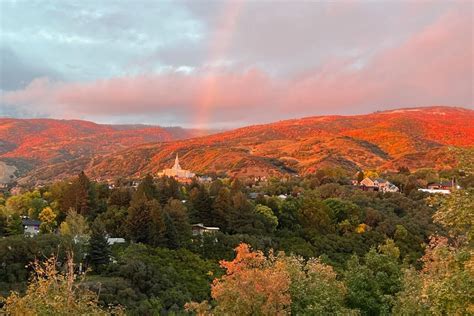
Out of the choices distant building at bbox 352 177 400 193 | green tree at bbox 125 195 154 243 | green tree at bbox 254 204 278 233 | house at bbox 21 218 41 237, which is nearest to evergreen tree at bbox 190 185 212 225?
green tree at bbox 254 204 278 233

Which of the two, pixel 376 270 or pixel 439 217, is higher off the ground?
pixel 439 217

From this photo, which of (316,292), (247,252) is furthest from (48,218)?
(316,292)

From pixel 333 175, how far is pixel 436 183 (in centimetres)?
2275

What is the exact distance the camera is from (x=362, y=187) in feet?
307

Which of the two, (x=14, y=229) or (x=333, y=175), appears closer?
(x=14, y=229)

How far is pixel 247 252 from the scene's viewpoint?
64.5ft

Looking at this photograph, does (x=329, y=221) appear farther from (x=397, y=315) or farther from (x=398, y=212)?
(x=397, y=315)

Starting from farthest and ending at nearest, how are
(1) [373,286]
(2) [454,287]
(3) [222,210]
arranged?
(3) [222,210], (1) [373,286], (2) [454,287]

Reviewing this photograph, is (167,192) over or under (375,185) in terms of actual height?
over

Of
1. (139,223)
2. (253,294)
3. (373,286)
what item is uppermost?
(253,294)

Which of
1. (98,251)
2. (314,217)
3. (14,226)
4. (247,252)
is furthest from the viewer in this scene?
(314,217)

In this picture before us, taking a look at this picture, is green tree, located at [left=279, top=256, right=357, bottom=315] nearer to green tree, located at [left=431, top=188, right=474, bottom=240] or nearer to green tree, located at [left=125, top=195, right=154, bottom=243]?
green tree, located at [left=431, top=188, right=474, bottom=240]

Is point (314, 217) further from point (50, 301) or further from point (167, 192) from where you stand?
point (50, 301)

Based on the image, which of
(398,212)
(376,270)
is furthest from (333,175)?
(376,270)
